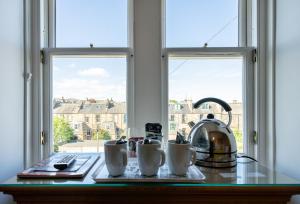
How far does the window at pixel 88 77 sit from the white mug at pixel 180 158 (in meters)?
0.57

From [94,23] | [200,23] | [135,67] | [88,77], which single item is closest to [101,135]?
[88,77]

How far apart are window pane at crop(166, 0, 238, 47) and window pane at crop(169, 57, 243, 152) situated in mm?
117

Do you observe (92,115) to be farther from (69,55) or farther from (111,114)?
(69,55)

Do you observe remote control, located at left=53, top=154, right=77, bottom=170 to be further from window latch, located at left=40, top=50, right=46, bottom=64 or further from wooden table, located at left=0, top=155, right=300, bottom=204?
window latch, located at left=40, top=50, right=46, bottom=64

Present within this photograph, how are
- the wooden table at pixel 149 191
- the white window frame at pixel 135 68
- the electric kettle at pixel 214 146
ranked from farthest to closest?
1. the white window frame at pixel 135 68
2. the electric kettle at pixel 214 146
3. the wooden table at pixel 149 191

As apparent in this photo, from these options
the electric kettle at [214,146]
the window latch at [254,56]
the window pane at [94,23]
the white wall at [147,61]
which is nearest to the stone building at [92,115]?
the white wall at [147,61]

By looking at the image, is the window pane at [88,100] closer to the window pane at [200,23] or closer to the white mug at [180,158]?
the window pane at [200,23]

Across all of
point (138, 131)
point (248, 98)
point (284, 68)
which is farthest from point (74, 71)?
point (284, 68)

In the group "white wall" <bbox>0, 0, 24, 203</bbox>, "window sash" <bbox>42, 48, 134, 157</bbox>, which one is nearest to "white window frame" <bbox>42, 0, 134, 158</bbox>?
"window sash" <bbox>42, 48, 134, 157</bbox>

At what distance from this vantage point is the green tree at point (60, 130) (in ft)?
4.58

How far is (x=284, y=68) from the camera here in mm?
1156

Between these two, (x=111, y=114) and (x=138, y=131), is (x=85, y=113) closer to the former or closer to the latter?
(x=111, y=114)

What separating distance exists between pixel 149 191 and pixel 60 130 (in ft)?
2.72

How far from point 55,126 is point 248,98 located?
1.19 meters
